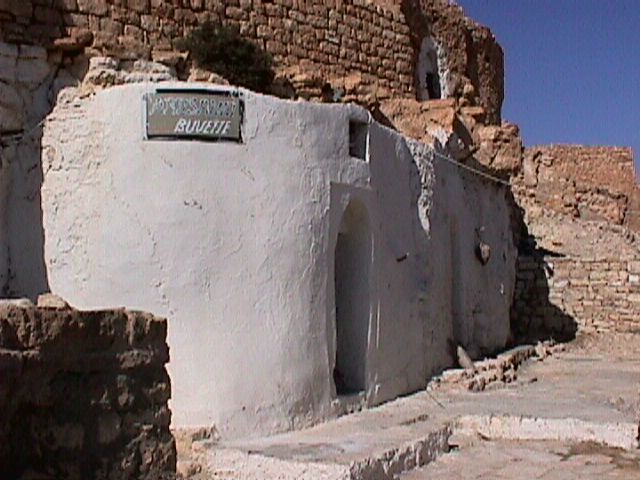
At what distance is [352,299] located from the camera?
9289 millimetres

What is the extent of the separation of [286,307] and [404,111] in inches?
210

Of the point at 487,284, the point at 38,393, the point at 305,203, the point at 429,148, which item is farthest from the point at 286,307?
the point at 487,284

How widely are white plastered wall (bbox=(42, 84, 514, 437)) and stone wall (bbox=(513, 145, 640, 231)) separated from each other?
1534cm

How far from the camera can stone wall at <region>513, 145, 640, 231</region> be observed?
2455 centimetres

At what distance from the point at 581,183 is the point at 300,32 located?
15.9 metres

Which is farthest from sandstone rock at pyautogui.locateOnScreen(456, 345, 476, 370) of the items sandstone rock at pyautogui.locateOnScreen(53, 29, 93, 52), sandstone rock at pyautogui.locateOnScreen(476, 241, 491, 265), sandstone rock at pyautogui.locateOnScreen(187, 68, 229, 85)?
sandstone rock at pyautogui.locateOnScreen(53, 29, 93, 52)

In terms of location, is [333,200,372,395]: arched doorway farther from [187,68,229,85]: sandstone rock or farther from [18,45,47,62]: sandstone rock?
[18,45,47,62]: sandstone rock

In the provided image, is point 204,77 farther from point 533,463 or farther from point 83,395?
point 83,395

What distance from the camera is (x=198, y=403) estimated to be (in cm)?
762

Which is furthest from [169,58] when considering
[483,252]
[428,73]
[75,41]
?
[428,73]

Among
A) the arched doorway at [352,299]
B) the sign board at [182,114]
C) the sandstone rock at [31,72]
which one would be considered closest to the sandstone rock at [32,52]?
the sandstone rock at [31,72]

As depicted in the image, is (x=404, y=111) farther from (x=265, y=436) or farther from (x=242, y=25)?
(x=265, y=436)

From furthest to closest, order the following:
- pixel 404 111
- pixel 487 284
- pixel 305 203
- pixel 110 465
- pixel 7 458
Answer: pixel 487 284 < pixel 404 111 < pixel 305 203 < pixel 110 465 < pixel 7 458

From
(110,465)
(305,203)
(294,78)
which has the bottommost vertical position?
(110,465)
